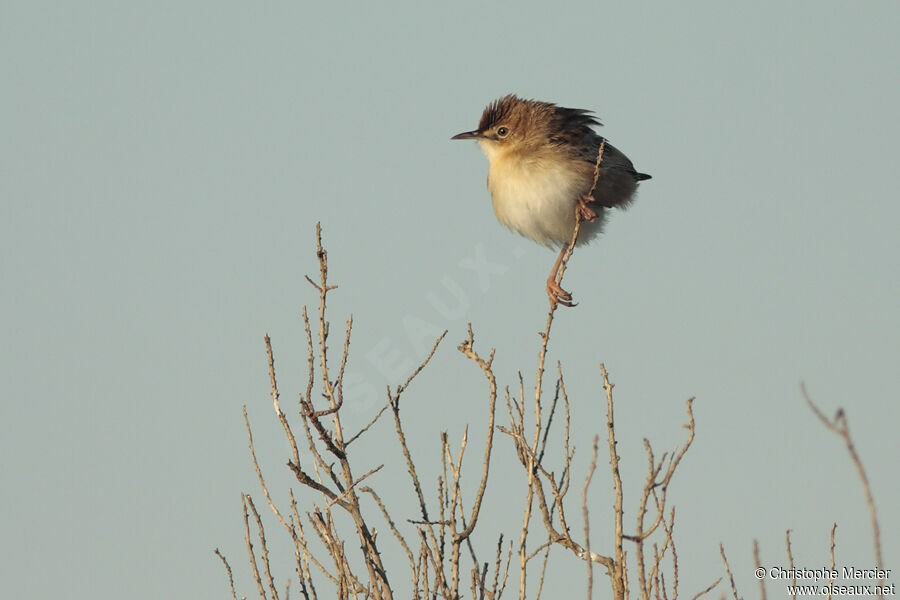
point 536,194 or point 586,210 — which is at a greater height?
point 536,194

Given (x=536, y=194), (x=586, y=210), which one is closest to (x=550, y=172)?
(x=536, y=194)

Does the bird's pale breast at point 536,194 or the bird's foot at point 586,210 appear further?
the bird's pale breast at point 536,194

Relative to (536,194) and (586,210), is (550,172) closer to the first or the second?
(536,194)

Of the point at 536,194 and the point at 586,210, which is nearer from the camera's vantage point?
the point at 586,210

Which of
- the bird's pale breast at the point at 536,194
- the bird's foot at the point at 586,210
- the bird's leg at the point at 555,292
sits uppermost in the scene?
the bird's pale breast at the point at 536,194

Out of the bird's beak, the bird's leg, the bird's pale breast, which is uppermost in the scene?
the bird's beak

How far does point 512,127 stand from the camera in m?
8.73

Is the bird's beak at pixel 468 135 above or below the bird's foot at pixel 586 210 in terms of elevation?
above

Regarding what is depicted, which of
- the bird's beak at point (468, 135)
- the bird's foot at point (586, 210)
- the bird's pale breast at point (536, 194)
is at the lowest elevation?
the bird's foot at point (586, 210)

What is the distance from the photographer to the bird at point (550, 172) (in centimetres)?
806

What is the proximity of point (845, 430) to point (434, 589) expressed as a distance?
103 inches

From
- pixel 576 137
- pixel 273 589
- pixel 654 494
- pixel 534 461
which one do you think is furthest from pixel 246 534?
pixel 576 137

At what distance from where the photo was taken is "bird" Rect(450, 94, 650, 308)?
317 inches

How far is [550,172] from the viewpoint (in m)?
8.11
